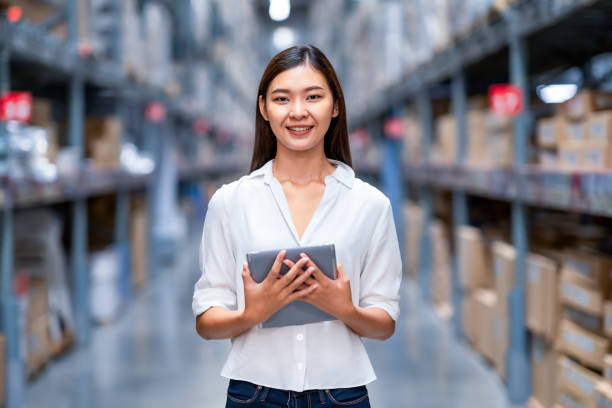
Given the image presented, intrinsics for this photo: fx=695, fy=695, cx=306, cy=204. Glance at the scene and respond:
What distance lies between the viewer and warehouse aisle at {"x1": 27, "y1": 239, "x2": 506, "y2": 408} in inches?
177

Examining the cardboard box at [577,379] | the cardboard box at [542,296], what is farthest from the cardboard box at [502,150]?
the cardboard box at [577,379]

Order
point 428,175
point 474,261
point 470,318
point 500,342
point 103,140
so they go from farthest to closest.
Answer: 1. point 428,175
2. point 103,140
3. point 470,318
4. point 474,261
5. point 500,342

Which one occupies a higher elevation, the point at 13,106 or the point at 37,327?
the point at 13,106

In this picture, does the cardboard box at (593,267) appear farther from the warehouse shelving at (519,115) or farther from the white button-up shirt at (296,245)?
the white button-up shirt at (296,245)

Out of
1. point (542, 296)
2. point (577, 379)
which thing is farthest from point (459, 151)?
point (577, 379)

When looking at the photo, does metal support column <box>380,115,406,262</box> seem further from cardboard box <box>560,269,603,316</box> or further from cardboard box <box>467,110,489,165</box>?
cardboard box <box>560,269,603,316</box>

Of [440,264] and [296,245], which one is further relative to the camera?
[440,264]

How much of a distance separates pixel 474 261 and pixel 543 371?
1.54 meters

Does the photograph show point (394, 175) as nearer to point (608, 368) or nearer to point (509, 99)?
point (509, 99)

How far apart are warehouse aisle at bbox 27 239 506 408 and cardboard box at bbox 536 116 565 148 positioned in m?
1.67

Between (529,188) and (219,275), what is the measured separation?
293cm

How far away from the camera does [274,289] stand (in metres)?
1.44

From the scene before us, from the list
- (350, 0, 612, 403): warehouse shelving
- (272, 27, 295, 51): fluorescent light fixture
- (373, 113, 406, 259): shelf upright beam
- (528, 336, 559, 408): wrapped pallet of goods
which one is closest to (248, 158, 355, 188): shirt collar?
(350, 0, 612, 403): warehouse shelving

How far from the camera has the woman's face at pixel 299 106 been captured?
5.09 feet
